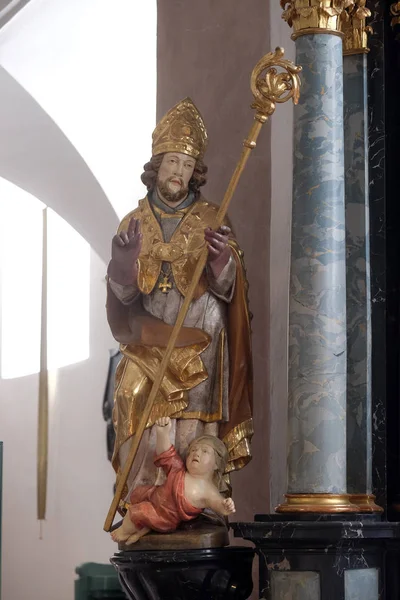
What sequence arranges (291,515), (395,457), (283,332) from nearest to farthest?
(291,515) < (395,457) < (283,332)

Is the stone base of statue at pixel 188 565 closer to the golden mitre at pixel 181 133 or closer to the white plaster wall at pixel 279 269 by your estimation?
the white plaster wall at pixel 279 269

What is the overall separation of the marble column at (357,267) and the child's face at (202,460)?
585 millimetres

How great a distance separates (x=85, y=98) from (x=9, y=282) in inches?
116

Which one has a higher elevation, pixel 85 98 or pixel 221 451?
pixel 85 98

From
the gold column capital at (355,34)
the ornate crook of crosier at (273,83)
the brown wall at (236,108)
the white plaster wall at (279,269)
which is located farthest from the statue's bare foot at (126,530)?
the gold column capital at (355,34)

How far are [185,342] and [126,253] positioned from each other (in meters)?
0.40

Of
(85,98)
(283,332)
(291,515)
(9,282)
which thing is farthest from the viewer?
(9,282)

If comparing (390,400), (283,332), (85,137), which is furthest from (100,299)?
(390,400)

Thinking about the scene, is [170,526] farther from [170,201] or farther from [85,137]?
[85,137]

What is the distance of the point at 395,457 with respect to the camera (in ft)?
17.7

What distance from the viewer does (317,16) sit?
17.3 ft

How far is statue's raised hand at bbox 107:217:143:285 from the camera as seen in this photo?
5.21 m

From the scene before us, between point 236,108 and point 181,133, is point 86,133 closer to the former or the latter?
point 236,108

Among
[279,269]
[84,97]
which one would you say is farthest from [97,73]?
[279,269]
